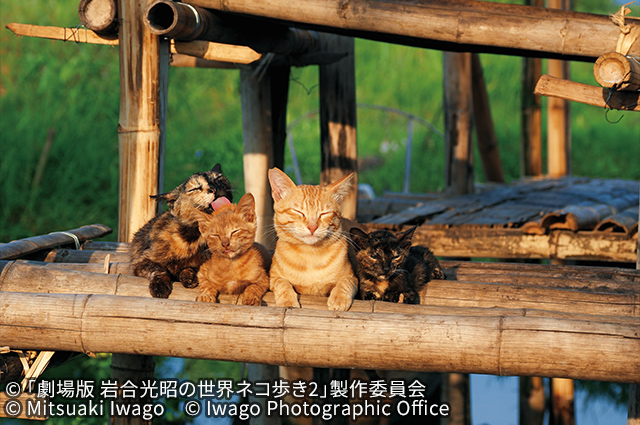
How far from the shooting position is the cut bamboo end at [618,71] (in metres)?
4.35

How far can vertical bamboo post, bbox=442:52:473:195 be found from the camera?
9.56 meters

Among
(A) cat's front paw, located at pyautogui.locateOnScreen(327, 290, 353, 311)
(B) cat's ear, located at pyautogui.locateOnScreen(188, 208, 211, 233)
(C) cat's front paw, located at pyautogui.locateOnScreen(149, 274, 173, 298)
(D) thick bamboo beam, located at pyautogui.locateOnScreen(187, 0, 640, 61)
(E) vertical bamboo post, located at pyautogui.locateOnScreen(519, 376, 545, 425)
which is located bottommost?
(E) vertical bamboo post, located at pyautogui.locateOnScreen(519, 376, 545, 425)

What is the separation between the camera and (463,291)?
180 inches

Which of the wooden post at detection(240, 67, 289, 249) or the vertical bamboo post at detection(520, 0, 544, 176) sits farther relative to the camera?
the vertical bamboo post at detection(520, 0, 544, 176)

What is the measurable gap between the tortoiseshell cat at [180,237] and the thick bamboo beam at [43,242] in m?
1.09

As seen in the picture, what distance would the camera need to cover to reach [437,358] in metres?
3.73

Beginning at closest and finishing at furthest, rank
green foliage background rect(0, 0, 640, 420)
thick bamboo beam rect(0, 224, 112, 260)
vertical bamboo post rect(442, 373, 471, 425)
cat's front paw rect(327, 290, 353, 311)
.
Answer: cat's front paw rect(327, 290, 353, 311)
thick bamboo beam rect(0, 224, 112, 260)
vertical bamboo post rect(442, 373, 471, 425)
green foliage background rect(0, 0, 640, 420)

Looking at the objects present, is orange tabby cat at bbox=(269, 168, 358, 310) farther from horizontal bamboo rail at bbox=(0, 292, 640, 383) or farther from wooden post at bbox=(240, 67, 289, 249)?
wooden post at bbox=(240, 67, 289, 249)

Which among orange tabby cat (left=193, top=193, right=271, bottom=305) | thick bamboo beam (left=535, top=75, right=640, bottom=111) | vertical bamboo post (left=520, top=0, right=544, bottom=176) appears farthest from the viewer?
vertical bamboo post (left=520, top=0, right=544, bottom=176)

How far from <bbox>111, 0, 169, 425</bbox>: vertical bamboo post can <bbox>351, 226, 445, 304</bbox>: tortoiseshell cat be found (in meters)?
1.85

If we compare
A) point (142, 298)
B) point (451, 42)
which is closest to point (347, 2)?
point (451, 42)

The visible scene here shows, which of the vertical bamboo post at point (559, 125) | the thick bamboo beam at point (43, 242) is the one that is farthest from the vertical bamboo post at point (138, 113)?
the vertical bamboo post at point (559, 125)

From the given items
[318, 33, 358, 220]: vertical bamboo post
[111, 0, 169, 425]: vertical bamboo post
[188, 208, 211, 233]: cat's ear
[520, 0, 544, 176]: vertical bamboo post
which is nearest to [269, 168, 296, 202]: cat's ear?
[188, 208, 211, 233]: cat's ear

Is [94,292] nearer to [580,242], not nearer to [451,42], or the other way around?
[451,42]
